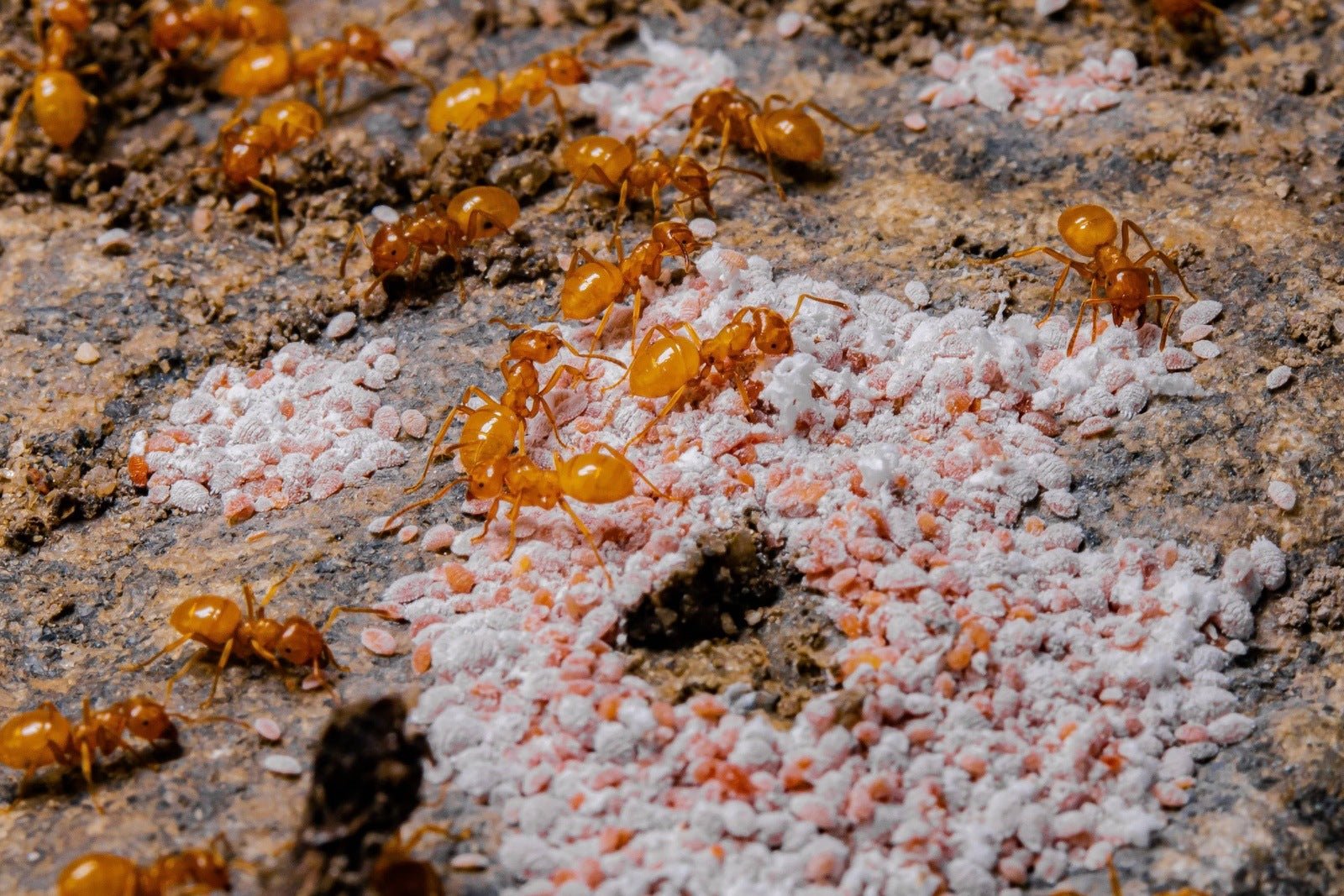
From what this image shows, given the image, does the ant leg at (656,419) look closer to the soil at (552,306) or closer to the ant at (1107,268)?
the soil at (552,306)

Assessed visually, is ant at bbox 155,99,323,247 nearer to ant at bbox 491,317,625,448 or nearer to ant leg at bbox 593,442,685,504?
ant at bbox 491,317,625,448

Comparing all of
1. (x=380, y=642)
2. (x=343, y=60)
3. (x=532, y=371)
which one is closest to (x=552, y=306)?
(x=532, y=371)

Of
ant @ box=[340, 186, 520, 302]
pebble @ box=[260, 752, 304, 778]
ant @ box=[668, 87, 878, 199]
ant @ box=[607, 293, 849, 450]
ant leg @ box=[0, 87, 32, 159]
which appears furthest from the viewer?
ant leg @ box=[0, 87, 32, 159]

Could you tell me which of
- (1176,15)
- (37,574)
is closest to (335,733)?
(37,574)

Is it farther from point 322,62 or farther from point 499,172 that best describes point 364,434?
point 322,62

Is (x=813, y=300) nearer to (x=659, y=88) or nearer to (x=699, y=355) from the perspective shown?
(x=699, y=355)

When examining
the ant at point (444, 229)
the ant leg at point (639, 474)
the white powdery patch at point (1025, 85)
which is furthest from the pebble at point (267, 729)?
the white powdery patch at point (1025, 85)

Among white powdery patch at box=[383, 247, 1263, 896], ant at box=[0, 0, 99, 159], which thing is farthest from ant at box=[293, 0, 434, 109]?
white powdery patch at box=[383, 247, 1263, 896]
